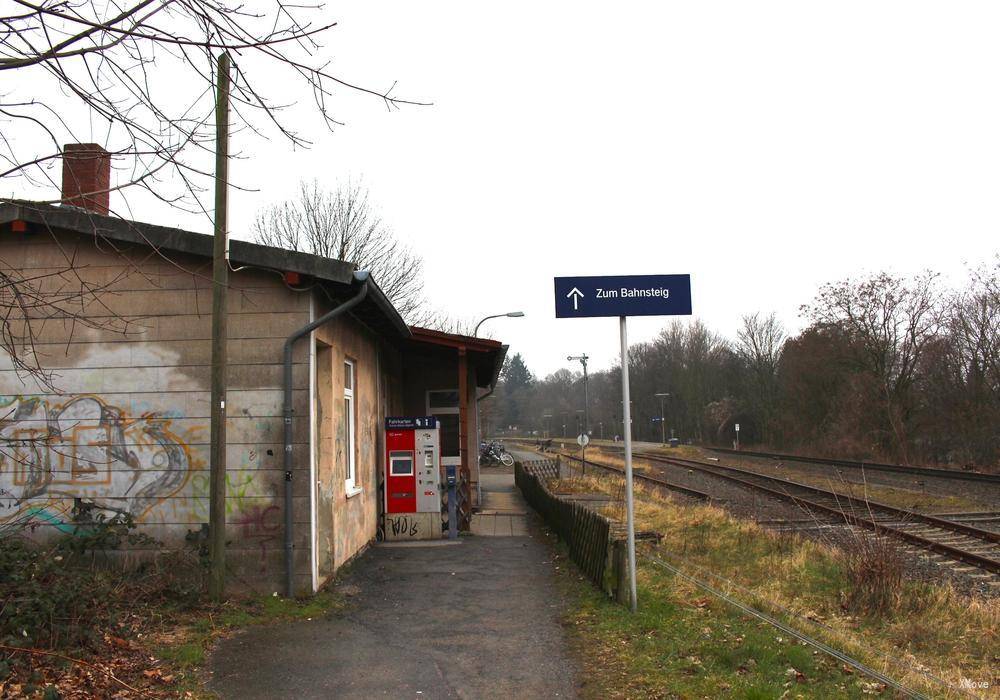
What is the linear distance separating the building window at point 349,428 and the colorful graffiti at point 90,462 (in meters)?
2.58

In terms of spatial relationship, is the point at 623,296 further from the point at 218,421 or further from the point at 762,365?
the point at 762,365

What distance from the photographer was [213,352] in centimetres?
773

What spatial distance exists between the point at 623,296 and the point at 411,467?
6.54m

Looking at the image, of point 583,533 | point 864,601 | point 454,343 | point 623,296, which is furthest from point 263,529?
point 864,601

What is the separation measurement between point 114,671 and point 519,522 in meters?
10.8

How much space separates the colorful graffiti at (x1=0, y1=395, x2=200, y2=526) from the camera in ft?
27.3

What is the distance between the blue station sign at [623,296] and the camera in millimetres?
7422

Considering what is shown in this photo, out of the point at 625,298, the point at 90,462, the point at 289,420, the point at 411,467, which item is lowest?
the point at 411,467

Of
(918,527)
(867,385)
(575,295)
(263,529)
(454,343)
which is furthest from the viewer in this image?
(867,385)

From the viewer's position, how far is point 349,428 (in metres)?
11.1

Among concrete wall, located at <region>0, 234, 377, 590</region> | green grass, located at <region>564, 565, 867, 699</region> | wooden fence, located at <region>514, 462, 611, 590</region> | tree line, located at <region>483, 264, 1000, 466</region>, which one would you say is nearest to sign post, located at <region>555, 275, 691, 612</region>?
green grass, located at <region>564, 565, 867, 699</region>

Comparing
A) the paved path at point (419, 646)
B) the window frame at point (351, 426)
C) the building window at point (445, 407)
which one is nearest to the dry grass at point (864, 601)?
the paved path at point (419, 646)

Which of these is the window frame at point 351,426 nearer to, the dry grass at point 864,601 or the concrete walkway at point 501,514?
the concrete walkway at point 501,514

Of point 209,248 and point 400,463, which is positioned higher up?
point 209,248
